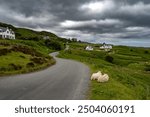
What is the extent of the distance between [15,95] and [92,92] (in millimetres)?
6746

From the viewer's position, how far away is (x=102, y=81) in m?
31.5

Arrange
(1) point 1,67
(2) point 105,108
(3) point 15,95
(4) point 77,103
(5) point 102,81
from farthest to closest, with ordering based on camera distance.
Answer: (1) point 1,67 < (5) point 102,81 < (3) point 15,95 < (4) point 77,103 < (2) point 105,108

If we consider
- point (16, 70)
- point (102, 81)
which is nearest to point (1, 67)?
point (16, 70)

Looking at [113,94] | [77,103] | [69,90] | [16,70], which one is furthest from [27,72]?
[77,103]

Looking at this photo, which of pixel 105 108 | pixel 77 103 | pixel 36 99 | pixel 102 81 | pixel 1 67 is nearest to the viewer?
pixel 105 108

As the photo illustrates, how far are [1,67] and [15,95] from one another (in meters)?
19.3

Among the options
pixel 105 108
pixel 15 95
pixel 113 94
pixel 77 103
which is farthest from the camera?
pixel 113 94

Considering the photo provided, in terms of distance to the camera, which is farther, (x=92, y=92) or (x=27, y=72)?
(x=27, y=72)

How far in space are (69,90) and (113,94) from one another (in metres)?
4.00

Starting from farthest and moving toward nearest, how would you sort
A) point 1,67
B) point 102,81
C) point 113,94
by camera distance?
point 1,67
point 102,81
point 113,94

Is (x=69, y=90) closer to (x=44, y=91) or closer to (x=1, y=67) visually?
(x=44, y=91)

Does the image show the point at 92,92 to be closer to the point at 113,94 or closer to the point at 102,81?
the point at 113,94

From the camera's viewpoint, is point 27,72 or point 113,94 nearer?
point 113,94

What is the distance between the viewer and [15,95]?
844 inches
